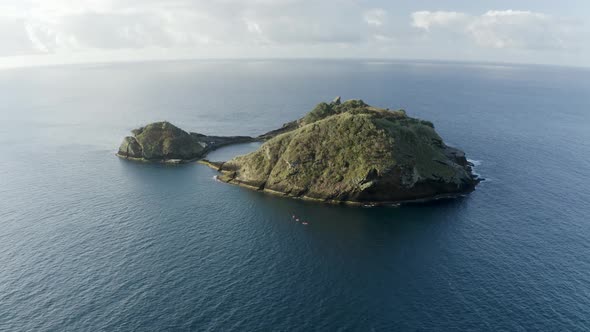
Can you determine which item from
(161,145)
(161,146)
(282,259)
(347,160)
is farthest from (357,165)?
(161,145)

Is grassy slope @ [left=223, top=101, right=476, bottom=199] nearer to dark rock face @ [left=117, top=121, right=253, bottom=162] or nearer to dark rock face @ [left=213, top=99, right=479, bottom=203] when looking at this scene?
dark rock face @ [left=213, top=99, right=479, bottom=203]

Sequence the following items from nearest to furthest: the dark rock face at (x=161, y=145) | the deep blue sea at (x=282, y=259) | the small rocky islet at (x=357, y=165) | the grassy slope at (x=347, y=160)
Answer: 1. the deep blue sea at (x=282, y=259)
2. the small rocky islet at (x=357, y=165)
3. the grassy slope at (x=347, y=160)
4. the dark rock face at (x=161, y=145)

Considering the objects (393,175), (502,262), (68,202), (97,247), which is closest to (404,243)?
(502,262)

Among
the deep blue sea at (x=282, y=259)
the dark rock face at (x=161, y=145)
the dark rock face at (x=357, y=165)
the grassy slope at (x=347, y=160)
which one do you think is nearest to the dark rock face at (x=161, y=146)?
the dark rock face at (x=161, y=145)

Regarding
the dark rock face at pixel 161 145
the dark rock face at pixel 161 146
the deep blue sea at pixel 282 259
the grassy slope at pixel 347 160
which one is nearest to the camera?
the deep blue sea at pixel 282 259

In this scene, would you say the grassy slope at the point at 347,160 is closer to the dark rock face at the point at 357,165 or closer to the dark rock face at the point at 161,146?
the dark rock face at the point at 357,165

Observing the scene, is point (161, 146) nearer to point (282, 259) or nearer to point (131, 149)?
point (131, 149)

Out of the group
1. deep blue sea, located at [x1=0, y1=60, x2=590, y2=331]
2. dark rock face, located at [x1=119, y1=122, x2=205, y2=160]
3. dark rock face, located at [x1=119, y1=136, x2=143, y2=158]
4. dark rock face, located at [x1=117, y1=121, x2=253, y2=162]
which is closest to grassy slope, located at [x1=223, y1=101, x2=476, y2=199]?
deep blue sea, located at [x1=0, y1=60, x2=590, y2=331]

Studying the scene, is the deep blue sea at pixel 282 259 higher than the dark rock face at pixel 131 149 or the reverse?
the reverse

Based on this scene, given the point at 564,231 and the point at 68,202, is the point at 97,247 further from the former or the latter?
the point at 564,231
